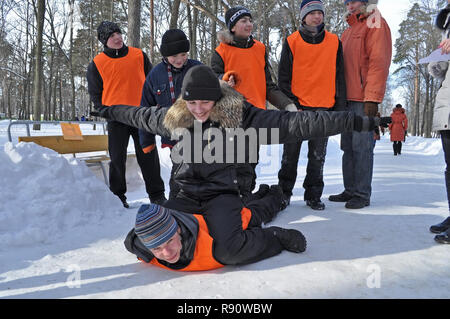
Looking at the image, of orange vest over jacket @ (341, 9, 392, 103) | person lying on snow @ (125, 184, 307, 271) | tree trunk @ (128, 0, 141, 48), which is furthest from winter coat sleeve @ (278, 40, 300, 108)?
tree trunk @ (128, 0, 141, 48)

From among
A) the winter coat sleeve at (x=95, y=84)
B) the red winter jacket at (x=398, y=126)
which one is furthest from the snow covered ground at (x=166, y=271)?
the red winter jacket at (x=398, y=126)

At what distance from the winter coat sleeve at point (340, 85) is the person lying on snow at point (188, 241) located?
1683 mm

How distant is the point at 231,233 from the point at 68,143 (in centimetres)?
400

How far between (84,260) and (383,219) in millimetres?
2478

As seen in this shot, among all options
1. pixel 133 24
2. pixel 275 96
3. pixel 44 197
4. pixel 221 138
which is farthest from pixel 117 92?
pixel 133 24

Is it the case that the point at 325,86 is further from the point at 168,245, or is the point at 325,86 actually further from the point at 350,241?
the point at 168,245

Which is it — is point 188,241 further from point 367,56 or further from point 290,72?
point 367,56

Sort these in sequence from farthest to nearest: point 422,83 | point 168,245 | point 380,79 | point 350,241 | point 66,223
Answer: point 422,83 → point 380,79 → point 66,223 → point 350,241 → point 168,245

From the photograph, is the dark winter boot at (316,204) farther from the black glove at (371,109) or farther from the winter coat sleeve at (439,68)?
the winter coat sleeve at (439,68)

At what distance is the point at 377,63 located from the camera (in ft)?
10.5

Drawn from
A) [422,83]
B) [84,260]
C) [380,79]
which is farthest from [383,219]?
[422,83]

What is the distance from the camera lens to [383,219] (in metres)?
2.96

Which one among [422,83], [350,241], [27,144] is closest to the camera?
[350,241]

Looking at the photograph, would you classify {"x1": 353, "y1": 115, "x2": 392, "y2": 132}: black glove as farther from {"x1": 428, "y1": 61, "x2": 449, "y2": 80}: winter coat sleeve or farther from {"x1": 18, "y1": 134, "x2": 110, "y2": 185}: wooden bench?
{"x1": 18, "y1": 134, "x2": 110, "y2": 185}: wooden bench
